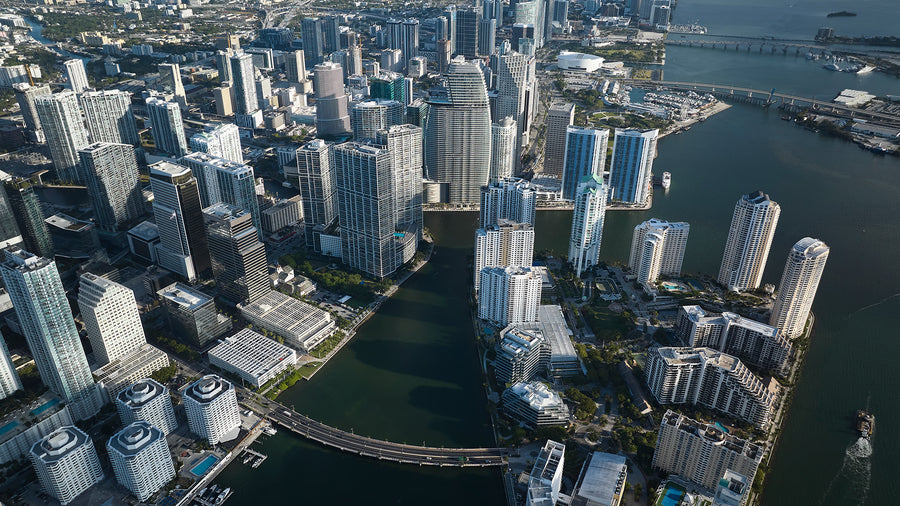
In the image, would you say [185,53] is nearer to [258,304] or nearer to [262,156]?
[262,156]

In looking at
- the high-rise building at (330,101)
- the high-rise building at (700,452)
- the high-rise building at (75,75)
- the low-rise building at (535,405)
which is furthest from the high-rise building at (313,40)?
the high-rise building at (700,452)

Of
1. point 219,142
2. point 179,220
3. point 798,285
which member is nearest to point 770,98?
point 798,285

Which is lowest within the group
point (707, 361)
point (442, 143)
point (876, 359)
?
point (876, 359)

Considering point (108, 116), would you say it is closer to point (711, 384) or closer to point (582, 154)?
point (582, 154)

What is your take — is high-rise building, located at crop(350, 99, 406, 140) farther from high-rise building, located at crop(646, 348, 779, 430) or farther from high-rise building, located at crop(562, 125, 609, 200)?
high-rise building, located at crop(646, 348, 779, 430)

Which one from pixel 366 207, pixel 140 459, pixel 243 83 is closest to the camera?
pixel 140 459

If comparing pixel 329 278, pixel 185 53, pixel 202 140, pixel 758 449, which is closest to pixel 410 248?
pixel 329 278
